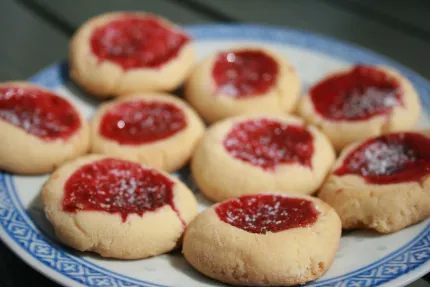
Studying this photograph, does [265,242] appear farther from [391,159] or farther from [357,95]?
[357,95]

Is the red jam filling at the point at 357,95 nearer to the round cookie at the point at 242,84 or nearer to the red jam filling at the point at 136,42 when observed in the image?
the round cookie at the point at 242,84

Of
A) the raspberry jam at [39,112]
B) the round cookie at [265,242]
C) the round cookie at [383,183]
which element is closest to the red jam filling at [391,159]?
the round cookie at [383,183]

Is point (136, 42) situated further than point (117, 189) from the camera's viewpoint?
Yes

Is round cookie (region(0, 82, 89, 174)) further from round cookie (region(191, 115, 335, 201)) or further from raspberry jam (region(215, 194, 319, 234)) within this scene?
raspberry jam (region(215, 194, 319, 234))

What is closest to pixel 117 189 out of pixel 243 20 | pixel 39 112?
pixel 39 112

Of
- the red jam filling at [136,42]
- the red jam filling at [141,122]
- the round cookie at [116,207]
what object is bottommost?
the round cookie at [116,207]

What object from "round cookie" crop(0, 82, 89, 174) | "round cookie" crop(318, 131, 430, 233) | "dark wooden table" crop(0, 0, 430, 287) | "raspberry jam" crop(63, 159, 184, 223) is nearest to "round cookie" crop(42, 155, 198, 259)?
"raspberry jam" crop(63, 159, 184, 223)
